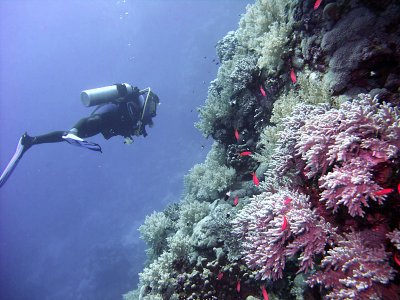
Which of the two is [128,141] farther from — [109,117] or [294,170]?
→ [294,170]

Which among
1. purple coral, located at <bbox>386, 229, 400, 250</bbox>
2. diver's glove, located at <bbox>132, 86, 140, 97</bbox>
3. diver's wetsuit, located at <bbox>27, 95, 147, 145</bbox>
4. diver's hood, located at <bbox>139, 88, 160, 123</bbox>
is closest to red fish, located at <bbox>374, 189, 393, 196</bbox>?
purple coral, located at <bbox>386, 229, 400, 250</bbox>

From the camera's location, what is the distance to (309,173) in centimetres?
318

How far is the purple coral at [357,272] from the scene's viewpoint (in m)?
2.46

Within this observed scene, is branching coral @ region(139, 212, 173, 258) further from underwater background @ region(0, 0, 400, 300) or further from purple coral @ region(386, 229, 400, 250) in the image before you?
purple coral @ region(386, 229, 400, 250)

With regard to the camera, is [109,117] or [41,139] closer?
[41,139]

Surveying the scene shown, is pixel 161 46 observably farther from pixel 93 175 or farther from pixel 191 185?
pixel 191 185

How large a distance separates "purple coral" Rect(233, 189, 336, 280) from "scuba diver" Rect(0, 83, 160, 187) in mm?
7202

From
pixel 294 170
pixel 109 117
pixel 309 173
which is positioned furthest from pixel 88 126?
pixel 309 173

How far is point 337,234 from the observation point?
2912mm

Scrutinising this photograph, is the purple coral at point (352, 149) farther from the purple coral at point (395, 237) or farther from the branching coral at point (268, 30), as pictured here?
the branching coral at point (268, 30)

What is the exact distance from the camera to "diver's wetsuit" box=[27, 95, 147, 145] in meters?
9.27

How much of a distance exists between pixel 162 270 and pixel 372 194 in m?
3.77

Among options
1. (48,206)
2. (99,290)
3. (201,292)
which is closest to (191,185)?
(201,292)

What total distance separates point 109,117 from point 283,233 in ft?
27.1
